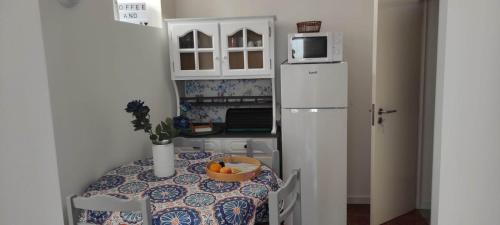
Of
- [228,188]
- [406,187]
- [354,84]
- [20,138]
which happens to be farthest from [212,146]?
[20,138]

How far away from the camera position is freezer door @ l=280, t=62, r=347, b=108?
2.56 meters

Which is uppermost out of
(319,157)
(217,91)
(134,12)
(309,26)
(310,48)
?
(134,12)

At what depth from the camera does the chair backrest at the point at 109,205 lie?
1.32 m

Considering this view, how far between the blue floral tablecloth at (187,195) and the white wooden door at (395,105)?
1.18 metres

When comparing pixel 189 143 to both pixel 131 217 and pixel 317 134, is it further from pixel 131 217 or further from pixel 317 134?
pixel 131 217

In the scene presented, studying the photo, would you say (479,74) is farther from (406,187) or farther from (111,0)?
(406,187)

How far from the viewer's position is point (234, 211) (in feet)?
4.85

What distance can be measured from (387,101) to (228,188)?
162cm

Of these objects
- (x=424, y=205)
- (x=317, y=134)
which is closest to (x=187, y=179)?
(x=317, y=134)

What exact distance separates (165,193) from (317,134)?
1408 millimetres

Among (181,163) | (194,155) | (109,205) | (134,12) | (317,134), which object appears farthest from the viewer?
(134,12)

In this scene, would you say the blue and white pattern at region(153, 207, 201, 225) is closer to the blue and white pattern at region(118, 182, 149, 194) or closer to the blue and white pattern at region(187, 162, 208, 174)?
the blue and white pattern at region(118, 182, 149, 194)

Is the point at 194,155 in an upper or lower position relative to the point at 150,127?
lower

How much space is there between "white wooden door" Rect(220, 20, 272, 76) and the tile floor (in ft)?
5.01
